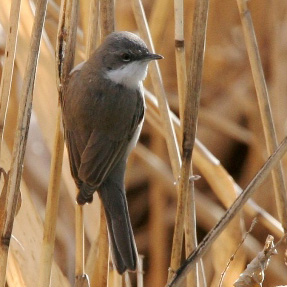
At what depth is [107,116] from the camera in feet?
8.05

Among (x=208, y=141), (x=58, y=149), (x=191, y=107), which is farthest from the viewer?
(x=208, y=141)

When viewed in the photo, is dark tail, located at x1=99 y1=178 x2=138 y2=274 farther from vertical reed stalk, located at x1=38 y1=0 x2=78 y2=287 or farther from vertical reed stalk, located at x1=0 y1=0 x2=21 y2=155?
vertical reed stalk, located at x1=0 y1=0 x2=21 y2=155

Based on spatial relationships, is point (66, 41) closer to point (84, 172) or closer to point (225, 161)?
point (84, 172)

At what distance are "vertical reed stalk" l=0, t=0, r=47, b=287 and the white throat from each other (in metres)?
0.49

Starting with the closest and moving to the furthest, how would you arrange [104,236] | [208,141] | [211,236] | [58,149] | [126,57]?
[211,236] < [58,149] < [104,236] < [126,57] < [208,141]

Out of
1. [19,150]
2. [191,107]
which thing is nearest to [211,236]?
[191,107]

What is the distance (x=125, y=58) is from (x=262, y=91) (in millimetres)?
526

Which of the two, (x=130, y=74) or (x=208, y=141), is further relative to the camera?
(x=208, y=141)

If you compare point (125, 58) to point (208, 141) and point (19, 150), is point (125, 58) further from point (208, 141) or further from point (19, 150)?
point (208, 141)

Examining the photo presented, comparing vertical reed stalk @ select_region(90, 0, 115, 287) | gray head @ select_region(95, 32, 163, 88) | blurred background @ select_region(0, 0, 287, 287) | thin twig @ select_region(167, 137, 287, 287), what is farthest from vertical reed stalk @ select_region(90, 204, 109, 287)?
blurred background @ select_region(0, 0, 287, 287)

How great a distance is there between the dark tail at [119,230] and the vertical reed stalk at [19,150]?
1.30 ft

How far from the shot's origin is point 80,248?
2051mm

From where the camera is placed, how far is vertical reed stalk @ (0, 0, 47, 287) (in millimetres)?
1903

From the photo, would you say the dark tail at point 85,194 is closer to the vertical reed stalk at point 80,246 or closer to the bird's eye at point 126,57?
the vertical reed stalk at point 80,246
